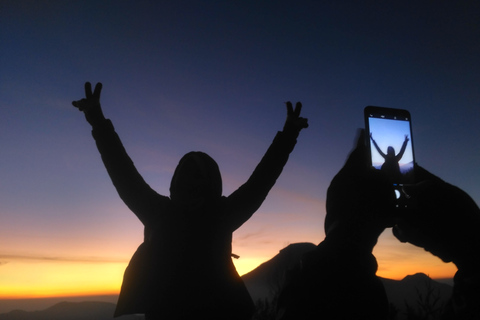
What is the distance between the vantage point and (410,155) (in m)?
2.74

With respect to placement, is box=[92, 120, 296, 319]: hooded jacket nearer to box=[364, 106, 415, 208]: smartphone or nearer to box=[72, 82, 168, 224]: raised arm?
box=[72, 82, 168, 224]: raised arm

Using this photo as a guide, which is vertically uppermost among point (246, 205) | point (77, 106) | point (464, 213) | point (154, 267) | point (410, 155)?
point (77, 106)

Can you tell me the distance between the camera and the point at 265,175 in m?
3.75

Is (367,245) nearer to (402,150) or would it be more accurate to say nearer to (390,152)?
(390,152)

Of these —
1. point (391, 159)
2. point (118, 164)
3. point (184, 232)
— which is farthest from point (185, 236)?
point (391, 159)

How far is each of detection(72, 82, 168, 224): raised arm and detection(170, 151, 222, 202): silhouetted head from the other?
185 millimetres

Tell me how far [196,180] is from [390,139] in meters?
1.74

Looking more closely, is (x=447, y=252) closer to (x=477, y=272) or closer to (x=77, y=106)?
(x=477, y=272)

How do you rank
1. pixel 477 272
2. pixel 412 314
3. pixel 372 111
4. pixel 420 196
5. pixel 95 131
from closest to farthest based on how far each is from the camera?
pixel 477 272 < pixel 420 196 < pixel 372 111 < pixel 95 131 < pixel 412 314

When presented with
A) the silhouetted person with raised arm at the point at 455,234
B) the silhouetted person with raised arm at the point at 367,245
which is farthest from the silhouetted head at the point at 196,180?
the silhouetted person with raised arm at the point at 455,234

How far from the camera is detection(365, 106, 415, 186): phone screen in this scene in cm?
256

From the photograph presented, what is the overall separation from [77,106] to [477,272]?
3691 millimetres

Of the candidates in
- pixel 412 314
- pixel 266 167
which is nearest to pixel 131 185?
pixel 266 167

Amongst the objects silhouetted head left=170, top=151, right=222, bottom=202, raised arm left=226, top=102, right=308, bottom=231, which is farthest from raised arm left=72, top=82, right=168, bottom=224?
raised arm left=226, top=102, right=308, bottom=231
